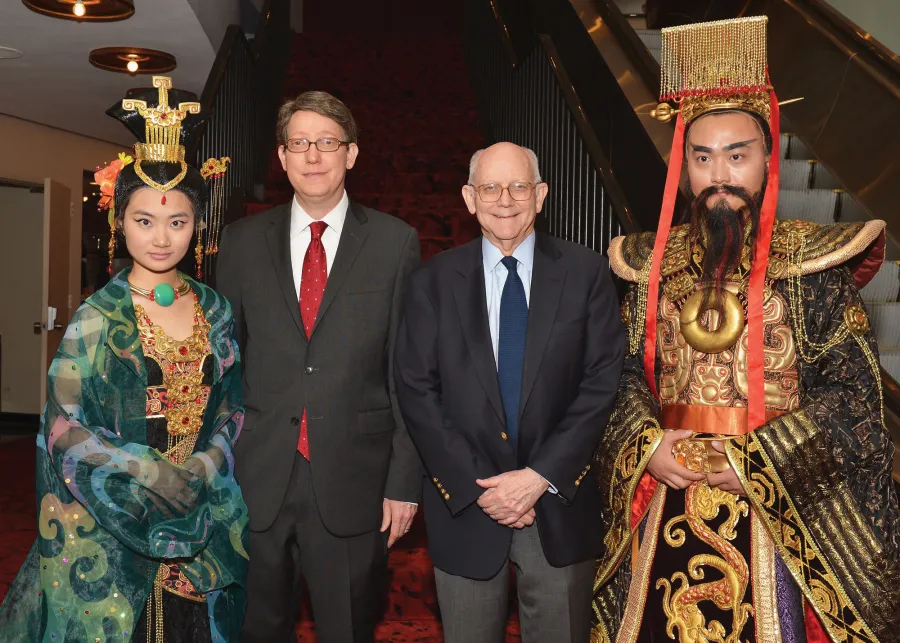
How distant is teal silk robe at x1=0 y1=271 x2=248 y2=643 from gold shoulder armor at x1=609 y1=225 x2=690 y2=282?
1.19 meters

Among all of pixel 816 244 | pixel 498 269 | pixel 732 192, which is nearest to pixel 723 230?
pixel 732 192

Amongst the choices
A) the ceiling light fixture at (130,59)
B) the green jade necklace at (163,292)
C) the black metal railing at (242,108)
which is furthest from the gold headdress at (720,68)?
the ceiling light fixture at (130,59)

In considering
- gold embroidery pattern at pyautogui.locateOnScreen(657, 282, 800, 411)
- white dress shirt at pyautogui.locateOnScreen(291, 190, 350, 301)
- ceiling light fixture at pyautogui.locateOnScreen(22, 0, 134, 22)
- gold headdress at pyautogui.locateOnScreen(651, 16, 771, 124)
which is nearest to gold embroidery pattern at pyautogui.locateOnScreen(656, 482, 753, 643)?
gold embroidery pattern at pyautogui.locateOnScreen(657, 282, 800, 411)

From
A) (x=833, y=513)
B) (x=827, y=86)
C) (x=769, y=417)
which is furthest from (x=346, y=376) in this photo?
(x=827, y=86)

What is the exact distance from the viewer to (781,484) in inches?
80.2

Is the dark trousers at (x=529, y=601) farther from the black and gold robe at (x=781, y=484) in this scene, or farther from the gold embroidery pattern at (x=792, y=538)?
the gold embroidery pattern at (x=792, y=538)

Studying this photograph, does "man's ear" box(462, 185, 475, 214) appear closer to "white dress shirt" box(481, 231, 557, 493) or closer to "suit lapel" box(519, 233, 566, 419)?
"white dress shirt" box(481, 231, 557, 493)

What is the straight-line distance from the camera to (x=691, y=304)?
2.20 meters

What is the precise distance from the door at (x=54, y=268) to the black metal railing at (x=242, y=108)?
9.55 ft

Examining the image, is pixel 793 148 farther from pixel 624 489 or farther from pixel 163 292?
pixel 163 292

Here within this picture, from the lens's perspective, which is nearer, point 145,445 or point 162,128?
point 145,445

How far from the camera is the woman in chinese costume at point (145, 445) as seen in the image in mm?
2084

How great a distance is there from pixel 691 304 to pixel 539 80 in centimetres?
339

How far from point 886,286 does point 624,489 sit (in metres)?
2.47
